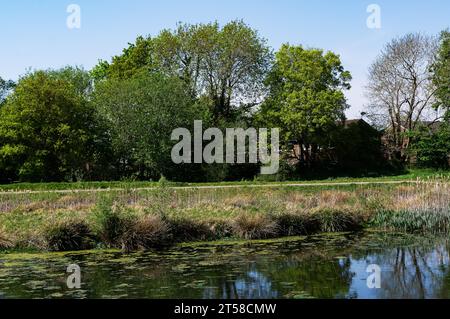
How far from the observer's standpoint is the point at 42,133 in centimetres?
3916

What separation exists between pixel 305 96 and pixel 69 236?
32204 mm

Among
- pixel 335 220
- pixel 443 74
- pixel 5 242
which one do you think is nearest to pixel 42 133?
pixel 5 242

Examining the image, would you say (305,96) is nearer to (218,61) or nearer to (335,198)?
(218,61)

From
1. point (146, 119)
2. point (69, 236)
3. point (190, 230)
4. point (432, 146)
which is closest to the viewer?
point (69, 236)

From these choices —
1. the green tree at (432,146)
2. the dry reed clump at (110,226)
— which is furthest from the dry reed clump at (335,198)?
the green tree at (432,146)

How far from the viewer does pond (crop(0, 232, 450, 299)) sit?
11617 mm

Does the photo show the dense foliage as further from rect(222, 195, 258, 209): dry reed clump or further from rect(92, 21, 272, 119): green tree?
rect(222, 195, 258, 209): dry reed clump

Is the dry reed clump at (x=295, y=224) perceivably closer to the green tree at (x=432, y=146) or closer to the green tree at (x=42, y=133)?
the green tree at (x=42, y=133)

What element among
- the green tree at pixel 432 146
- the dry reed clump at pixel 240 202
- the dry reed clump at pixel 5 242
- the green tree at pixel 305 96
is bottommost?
the dry reed clump at pixel 5 242

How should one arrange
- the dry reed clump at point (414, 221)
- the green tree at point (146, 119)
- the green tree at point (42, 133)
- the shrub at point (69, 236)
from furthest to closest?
the green tree at point (146, 119), the green tree at point (42, 133), the dry reed clump at point (414, 221), the shrub at point (69, 236)

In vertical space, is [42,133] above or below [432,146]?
above

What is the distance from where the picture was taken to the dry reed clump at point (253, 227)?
722 inches

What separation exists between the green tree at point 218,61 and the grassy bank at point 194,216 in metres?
23.2
